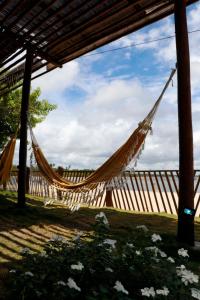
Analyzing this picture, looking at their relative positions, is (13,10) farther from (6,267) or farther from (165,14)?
(6,267)

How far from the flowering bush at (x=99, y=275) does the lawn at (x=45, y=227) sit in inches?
20.1

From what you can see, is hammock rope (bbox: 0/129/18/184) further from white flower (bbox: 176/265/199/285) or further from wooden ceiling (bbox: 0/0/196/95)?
white flower (bbox: 176/265/199/285)

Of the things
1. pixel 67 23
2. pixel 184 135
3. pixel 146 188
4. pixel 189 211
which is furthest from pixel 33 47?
pixel 189 211

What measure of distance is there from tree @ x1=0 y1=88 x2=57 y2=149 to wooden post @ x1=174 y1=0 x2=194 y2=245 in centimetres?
807

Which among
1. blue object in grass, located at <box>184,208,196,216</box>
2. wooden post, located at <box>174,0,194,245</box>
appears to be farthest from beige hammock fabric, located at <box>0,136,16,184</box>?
blue object in grass, located at <box>184,208,196,216</box>

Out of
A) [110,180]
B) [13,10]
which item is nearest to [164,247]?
[110,180]

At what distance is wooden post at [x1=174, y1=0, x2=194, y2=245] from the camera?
10.4 ft

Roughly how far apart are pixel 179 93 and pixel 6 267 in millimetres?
2369

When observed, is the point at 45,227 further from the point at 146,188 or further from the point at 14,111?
the point at 14,111

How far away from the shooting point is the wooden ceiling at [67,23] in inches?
156

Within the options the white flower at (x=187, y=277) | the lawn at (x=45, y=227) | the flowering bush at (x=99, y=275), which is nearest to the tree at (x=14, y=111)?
the lawn at (x=45, y=227)

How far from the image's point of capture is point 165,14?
3.97m

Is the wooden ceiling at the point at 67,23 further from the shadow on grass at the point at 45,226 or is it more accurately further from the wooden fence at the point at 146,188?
the shadow on grass at the point at 45,226

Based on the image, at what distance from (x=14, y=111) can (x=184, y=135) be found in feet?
30.1
